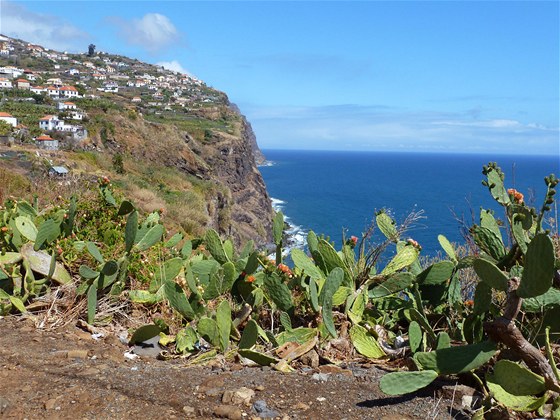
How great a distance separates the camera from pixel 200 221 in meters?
24.2

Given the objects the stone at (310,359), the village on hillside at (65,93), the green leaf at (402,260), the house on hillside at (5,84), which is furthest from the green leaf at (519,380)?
the house on hillside at (5,84)

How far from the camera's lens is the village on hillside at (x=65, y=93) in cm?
3266

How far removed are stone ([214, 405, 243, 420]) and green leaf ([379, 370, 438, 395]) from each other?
2.04ft

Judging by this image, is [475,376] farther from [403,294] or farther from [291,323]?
[403,294]

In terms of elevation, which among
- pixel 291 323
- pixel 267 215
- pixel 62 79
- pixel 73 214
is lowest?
pixel 267 215

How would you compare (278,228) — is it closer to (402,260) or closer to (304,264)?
(304,264)

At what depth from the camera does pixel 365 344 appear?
3018 millimetres

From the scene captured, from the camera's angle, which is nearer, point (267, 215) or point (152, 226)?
point (152, 226)

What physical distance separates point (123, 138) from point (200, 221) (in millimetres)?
15278

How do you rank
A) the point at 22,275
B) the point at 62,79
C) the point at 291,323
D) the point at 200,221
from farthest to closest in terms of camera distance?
1. the point at 62,79
2. the point at 200,221
3. the point at 22,275
4. the point at 291,323

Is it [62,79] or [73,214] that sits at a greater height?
[62,79]

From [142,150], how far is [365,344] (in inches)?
A: 1410

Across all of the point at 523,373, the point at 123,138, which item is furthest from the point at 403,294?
the point at 123,138

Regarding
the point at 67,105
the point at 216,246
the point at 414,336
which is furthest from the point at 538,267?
the point at 67,105
